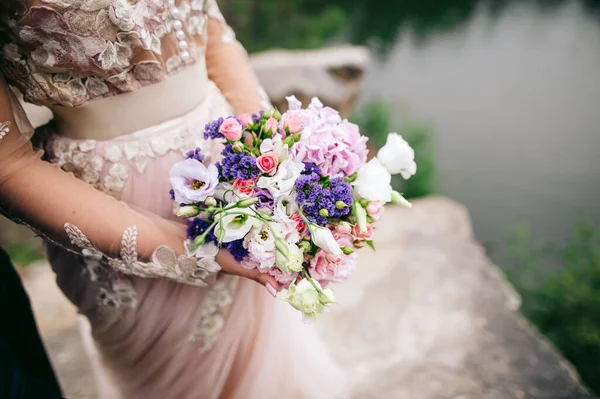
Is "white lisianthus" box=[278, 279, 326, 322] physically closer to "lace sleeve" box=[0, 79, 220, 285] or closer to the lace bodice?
"lace sleeve" box=[0, 79, 220, 285]

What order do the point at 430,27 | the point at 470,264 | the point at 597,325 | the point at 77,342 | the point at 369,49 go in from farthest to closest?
the point at 430,27 → the point at 369,49 → the point at 597,325 → the point at 470,264 → the point at 77,342

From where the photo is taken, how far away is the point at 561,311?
3.33 meters

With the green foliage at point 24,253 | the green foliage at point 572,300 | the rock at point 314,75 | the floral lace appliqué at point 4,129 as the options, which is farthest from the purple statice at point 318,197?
the rock at point 314,75

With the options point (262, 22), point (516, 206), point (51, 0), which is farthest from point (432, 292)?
point (262, 22)

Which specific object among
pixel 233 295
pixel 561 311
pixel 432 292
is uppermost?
pixel 233 295

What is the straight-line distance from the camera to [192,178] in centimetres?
96

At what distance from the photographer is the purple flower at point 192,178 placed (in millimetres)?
937

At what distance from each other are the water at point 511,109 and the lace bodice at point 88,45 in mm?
4216

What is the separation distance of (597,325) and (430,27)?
669 centimetres

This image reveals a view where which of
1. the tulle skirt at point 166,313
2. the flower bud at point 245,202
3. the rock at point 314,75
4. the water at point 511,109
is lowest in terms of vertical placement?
the water at point 511,109

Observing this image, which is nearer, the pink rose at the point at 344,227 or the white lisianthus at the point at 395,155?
the pink rose at the point at 344,227

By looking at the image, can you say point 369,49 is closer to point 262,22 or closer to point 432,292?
point 262,22

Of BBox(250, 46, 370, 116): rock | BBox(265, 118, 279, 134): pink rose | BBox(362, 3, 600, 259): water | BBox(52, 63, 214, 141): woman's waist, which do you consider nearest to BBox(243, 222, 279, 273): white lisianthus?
BBox(265, 118, 279, 134): pink rose

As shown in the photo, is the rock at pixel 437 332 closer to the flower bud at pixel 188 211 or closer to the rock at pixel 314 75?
the flower bud at pixel 188 211
